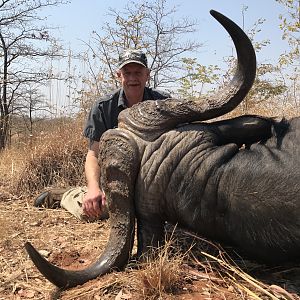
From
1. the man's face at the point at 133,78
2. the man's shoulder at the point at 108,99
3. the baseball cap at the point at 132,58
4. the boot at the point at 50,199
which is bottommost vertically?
the boot at the point at 50,199

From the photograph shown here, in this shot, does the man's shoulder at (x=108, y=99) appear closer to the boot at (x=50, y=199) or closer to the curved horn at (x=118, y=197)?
the boot at (x=50, y=199)

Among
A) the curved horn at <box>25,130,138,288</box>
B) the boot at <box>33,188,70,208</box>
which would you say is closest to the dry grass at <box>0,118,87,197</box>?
the boot at <box>33,188,70,208</box>

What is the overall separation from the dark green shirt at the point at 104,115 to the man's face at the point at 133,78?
111mm

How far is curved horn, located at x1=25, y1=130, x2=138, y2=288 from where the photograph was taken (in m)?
2.76

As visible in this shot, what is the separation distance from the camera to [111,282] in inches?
103

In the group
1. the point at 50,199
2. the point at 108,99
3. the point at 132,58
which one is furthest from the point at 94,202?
the point at 50,199

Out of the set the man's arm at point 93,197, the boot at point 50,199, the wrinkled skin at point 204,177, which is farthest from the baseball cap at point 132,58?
the boot at point 50,199

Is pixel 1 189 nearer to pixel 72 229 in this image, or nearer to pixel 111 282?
pixel 72 229

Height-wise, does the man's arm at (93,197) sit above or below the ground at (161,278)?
above

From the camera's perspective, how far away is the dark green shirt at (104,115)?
4.35 metres

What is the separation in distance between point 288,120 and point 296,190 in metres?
0.52

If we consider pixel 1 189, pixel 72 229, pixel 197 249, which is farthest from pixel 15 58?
pixel 197 249

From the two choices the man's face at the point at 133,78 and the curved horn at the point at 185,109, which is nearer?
the curved horn at the point at 185,109

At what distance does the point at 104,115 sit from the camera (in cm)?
447
